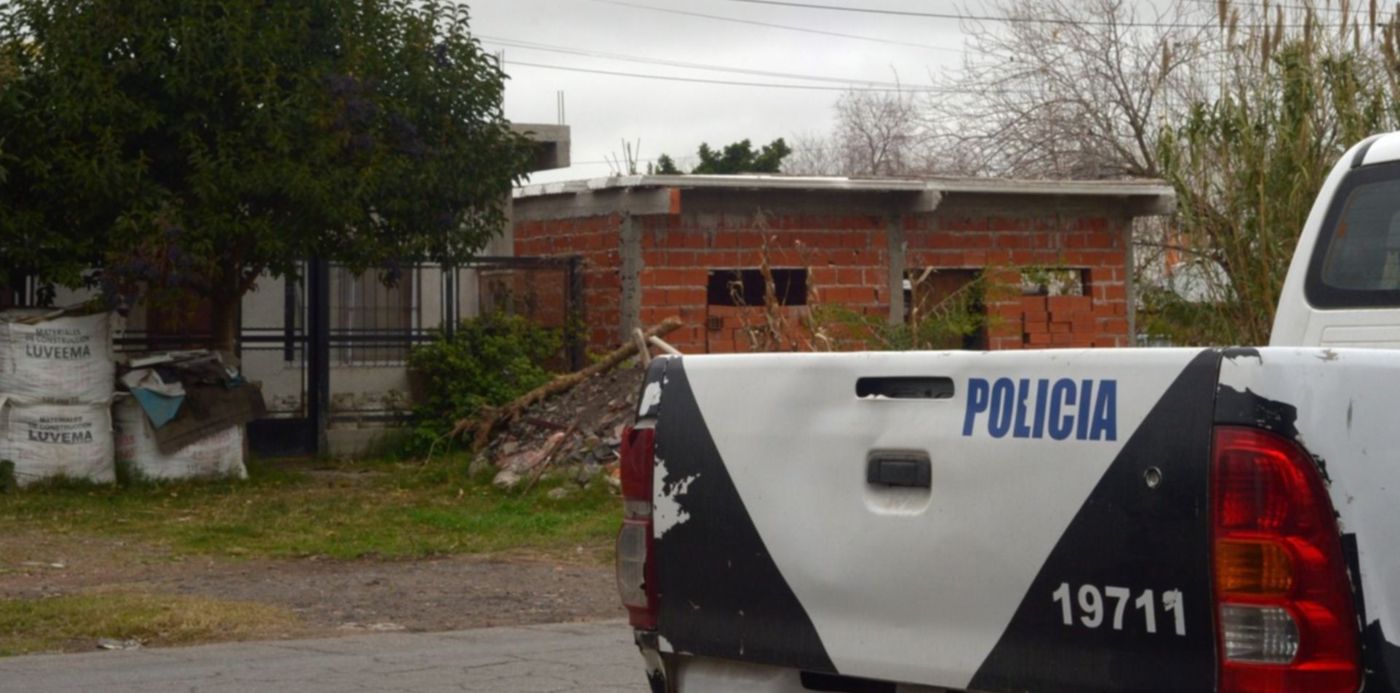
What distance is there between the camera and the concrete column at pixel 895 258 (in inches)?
741

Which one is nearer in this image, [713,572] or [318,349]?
[713,572]

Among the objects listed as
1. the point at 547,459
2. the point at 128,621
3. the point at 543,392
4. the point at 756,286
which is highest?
the point at 756,286

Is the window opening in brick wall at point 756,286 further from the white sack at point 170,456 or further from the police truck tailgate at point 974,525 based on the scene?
the police truck tailgate at point 974,525

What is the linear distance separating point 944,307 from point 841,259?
128 cm

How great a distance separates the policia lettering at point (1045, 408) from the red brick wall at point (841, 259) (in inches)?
535

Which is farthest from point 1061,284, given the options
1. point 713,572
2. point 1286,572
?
point 1286,572

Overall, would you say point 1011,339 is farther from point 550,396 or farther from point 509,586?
point 509,586

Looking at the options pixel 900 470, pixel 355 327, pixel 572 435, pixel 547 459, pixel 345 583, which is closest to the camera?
pixel 900 470

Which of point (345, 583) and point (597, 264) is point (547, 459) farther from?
point (345, 583)

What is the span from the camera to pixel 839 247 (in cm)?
1861

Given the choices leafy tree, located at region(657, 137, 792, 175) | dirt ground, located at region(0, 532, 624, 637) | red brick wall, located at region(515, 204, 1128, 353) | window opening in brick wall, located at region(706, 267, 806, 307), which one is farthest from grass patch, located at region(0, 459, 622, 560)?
leafy tree, located at region(657, 137, 792, 175)

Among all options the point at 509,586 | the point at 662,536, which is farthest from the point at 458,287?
the point at 662,536

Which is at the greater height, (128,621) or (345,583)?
(128,621)

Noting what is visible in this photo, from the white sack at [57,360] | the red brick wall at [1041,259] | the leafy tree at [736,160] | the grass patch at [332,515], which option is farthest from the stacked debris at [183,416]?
the leafy tree at [736,160]
